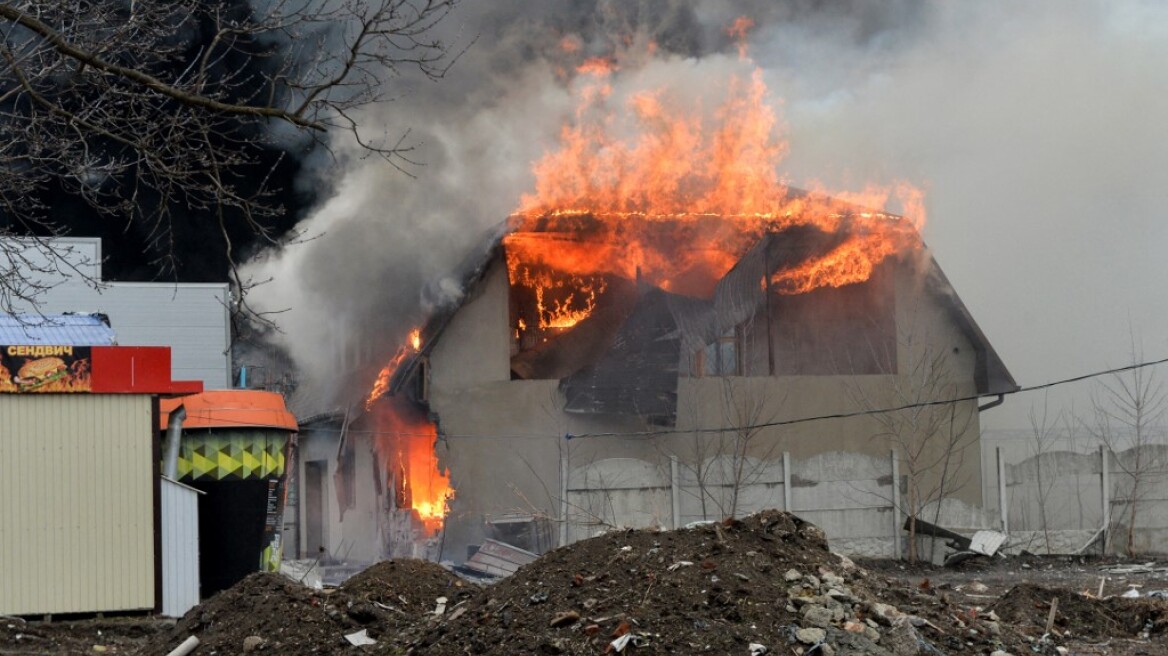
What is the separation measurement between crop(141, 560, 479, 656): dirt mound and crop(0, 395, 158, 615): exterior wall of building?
378 cm

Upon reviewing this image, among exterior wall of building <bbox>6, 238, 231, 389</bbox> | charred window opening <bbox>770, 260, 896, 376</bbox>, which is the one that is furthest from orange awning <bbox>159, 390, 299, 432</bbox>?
charred window opening <bbox>770, 260, 896, 376</bbox>

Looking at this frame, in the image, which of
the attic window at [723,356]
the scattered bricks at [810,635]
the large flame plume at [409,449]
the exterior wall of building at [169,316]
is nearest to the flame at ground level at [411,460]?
the large flame plume at [409,449]

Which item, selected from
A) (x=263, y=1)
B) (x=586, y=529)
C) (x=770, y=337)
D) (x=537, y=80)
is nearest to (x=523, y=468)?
(x=586, y=529)

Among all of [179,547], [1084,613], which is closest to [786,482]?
[1084,613]

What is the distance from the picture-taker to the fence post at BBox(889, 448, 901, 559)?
70.5ft

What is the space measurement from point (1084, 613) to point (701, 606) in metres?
5.69

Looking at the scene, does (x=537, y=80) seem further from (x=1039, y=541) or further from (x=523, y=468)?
(x=1039, y=541)

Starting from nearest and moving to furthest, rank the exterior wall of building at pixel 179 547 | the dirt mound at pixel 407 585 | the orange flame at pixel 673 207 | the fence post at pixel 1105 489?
the dirt mound at pixel 407 585 → the exterior wall of building at pixel 179 547 → the fence post at pixel 1105 489 → the orange flame at pixel 673 207

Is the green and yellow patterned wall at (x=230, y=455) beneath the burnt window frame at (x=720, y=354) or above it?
beneath

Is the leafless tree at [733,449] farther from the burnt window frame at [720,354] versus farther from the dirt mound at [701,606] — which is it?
the dirt mound at [701,606]

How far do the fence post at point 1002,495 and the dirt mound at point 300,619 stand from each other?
12829 millimetres

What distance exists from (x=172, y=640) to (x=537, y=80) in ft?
51.6

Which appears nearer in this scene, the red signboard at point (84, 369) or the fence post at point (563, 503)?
→ the red signboard at point (84, 369)

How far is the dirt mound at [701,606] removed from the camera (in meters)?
8.06
